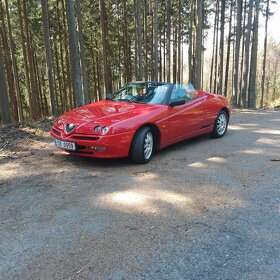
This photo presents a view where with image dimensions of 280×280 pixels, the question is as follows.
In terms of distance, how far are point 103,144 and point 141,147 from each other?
700mm

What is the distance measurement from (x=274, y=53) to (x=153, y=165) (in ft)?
245

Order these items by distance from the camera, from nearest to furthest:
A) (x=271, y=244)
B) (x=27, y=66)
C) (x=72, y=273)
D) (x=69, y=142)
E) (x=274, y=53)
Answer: (x=72, y=273), (x=271, y=244), (x=69, y=142), (x=27, y=66), (x=274, y=53)

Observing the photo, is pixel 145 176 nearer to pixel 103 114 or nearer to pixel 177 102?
pixel 103 114

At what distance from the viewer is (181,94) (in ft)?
22.7

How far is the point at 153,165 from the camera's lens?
18.4 feet

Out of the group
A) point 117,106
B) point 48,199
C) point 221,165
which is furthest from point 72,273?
point 117,106

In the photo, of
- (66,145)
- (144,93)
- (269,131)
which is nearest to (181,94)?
(144,93)

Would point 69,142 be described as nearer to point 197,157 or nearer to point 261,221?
point 197,157

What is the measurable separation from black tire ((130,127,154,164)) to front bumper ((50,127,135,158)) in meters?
0.10

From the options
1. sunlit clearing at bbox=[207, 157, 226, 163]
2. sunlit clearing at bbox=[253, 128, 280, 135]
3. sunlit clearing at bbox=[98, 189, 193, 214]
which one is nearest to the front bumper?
sunlit clearing at bbox=[98, 189, 193, 214]

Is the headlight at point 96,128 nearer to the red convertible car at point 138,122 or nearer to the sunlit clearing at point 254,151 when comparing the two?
the red convertible car at point 138,122

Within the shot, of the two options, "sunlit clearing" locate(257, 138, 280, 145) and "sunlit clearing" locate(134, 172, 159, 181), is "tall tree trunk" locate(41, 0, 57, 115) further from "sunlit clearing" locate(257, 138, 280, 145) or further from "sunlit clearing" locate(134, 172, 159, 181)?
"sunlit clearing" locate(134, 172, 159, 181)

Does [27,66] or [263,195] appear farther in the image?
[27,66]

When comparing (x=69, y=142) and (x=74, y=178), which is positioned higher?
(x=69, y=142)
